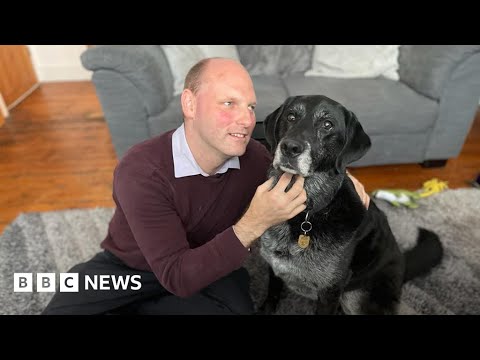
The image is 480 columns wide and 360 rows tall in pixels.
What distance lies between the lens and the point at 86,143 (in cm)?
294

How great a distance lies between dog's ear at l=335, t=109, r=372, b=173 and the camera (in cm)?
104

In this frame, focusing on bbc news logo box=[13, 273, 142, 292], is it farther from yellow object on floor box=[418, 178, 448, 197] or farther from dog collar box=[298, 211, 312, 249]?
yellow object on floor box=[418, 178, 448, 197]

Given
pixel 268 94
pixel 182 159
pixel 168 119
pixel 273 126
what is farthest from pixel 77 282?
pixel 268 94

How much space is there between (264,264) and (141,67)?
1495mm

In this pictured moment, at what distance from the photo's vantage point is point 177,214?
45.5 inches

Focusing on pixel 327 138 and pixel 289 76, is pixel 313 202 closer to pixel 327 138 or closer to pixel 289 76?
pixel 327 138

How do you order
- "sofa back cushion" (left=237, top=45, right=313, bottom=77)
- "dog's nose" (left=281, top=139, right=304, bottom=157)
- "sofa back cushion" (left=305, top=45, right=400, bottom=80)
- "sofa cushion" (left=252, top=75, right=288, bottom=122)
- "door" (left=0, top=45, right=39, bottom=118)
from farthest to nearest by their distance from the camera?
"sofa back cushion" (left=237, top=45, right=313, bottom=77), "sofa back cushion" (left=305, top=45, right=400, bottom=80), "door" (left=0, top=45, right=39, bottom=118), "sofa cushion" (left=252, top=75, right=288, bottom=122), "dog's nose" (left=281, top=139, right=304, bottom=157)

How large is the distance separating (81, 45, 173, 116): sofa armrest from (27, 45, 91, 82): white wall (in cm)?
162

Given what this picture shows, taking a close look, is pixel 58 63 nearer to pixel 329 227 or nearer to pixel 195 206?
pixel 195 206

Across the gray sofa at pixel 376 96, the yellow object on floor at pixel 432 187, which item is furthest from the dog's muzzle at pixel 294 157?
the yellow object on floor at pixel 432 187

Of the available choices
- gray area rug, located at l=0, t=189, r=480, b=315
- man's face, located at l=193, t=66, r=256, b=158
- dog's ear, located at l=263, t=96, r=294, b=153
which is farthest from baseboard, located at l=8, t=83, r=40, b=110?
dog's ear, located at l=263, t=96, r=294, b=153

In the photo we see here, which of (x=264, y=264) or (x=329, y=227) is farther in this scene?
(x=264, y=264)

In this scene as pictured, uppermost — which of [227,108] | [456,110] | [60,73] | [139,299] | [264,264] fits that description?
[227,108]
